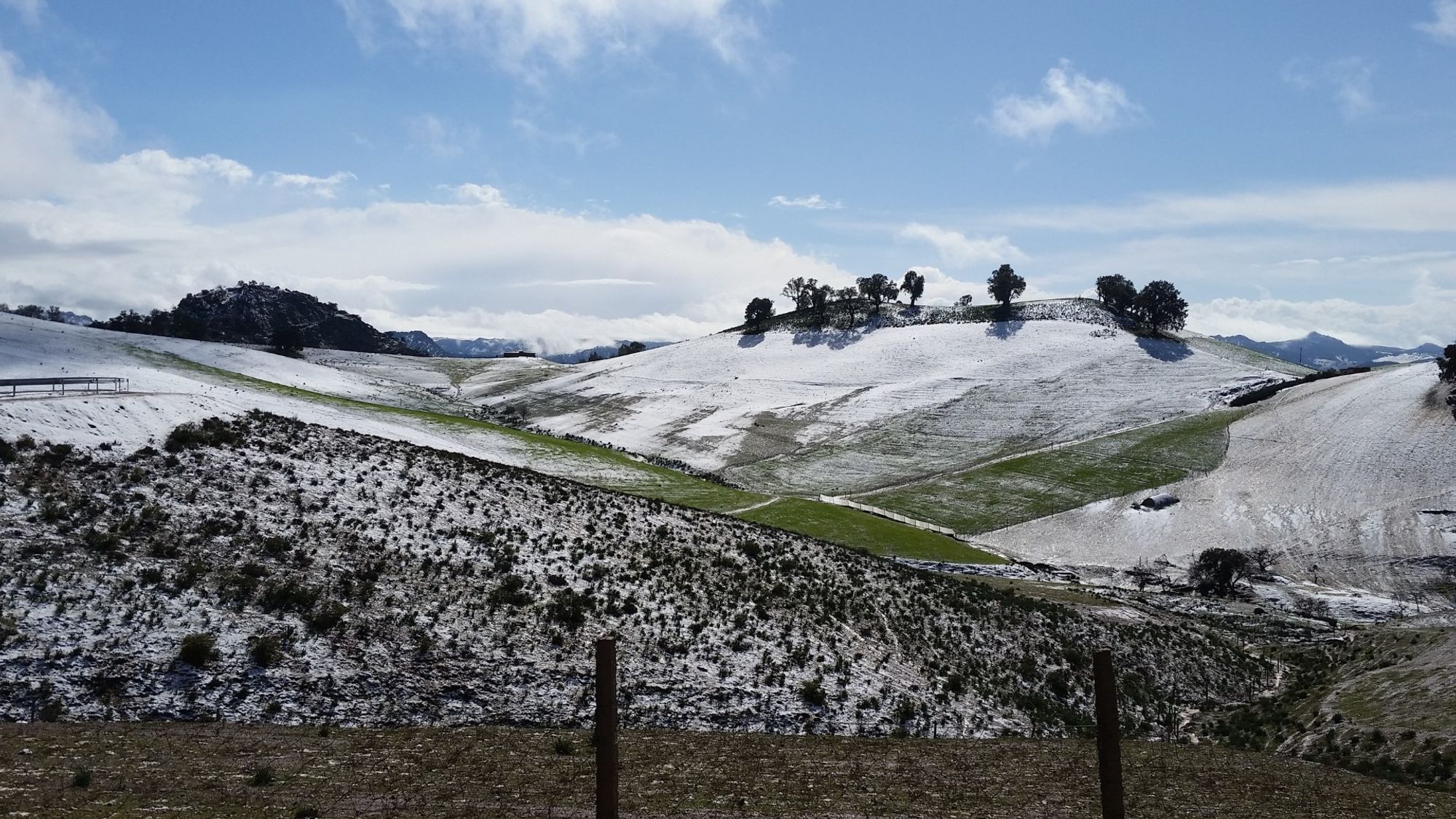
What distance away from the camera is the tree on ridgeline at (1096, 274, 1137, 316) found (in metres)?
164

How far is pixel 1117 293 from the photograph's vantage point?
165 meters

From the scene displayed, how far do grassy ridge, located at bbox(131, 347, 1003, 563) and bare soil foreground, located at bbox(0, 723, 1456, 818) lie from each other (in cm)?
3636

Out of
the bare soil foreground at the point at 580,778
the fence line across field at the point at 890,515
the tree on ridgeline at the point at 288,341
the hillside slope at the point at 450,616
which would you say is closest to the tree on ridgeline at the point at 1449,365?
the fence line across field at the point at 890,515

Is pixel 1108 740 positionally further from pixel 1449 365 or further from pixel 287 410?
pixel 1449 365

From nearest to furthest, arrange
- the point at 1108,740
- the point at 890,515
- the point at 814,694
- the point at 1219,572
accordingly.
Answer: the point at 1108,740 → the point at 814,694 → the point at 1219,572 → the point at 890,515

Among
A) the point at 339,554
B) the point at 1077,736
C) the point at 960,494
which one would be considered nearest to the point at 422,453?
the point at 339,554

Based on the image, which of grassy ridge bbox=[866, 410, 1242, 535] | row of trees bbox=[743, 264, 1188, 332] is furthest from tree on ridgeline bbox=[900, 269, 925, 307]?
grassy ridge bbox=[866, 410, 1242, 535]

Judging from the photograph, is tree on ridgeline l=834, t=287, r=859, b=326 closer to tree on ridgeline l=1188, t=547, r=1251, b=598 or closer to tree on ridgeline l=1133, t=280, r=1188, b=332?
tree on ridgeline l=1133, t=280, r=1188, b=332

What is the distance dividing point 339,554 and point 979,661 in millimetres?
25378

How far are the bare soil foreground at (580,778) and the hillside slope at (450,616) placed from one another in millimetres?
3164

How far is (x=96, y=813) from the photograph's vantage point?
13.8 meters

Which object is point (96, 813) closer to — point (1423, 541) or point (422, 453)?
point (422, 453)

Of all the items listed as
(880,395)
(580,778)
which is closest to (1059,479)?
(880,395)

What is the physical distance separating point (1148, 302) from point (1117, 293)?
9.01m
